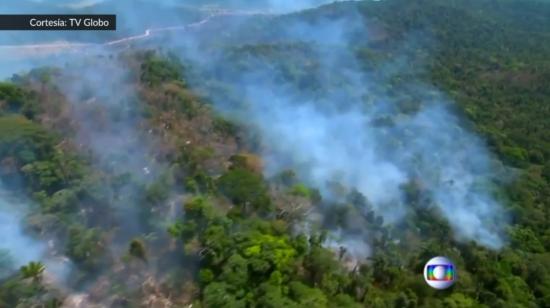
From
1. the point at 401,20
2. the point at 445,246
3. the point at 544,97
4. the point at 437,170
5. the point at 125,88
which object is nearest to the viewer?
the point at 445,246

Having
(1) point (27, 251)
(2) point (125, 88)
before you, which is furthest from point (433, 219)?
(2) point (125, 88)

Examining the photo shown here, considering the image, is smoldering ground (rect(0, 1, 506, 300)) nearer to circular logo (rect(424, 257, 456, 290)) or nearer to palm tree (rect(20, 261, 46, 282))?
circular logo (rect(424, 257, 456, 290))

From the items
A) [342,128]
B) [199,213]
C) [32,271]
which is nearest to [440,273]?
[199,213]

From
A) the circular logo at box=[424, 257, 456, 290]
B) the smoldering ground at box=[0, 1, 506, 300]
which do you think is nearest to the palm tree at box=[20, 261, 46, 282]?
the smoldering ground at box=[0, 1, 506, 300]

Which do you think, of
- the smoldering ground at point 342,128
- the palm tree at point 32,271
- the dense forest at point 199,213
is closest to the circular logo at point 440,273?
the dense forest at point 199,213

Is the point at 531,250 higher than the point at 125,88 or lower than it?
lower

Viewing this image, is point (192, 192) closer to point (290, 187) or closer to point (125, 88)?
point (290, 187)
